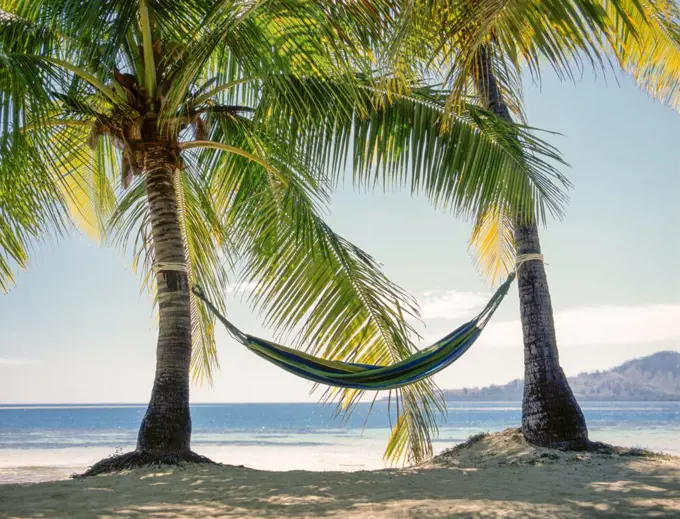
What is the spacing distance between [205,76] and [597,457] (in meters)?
3.53

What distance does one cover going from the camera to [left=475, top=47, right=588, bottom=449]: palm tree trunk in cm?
430

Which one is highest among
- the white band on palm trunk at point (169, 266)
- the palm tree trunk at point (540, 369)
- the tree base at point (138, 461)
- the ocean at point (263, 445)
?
the white band on palm trunk at point (169, 266)

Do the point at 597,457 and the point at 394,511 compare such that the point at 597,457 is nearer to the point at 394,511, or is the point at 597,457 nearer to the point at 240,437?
the point at 394,511

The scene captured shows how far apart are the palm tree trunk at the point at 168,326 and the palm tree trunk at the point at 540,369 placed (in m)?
2.09

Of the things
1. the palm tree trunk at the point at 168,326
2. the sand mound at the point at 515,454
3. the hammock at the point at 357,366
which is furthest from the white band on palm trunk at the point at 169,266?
the sand mound at the point at 515,454

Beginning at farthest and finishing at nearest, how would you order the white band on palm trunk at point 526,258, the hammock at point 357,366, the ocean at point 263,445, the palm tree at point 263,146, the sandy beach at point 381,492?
the ocean at point 263,445 < the white band on palm trunk at point 526,258 < the palm tree at point 263,146 < the hammock at point 357,366 < the sandy beach at point 381,492

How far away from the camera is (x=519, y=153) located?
381cm

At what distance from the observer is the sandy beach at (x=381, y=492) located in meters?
2.68

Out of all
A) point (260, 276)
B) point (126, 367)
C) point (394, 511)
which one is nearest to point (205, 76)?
point (260, 276)

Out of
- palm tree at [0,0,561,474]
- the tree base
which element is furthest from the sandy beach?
palm tree at [0,0,561,474]

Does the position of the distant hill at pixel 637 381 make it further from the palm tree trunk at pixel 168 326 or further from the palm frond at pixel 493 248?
the palm tree trunk at pixel 168 326

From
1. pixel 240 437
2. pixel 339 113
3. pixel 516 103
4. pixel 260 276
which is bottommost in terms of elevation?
pixel 240 437

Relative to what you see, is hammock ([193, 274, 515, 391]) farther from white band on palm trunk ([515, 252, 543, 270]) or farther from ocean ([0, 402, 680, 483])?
ocean ([0, 402, 680, 483])

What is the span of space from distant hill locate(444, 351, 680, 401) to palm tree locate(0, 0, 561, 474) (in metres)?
42.9
